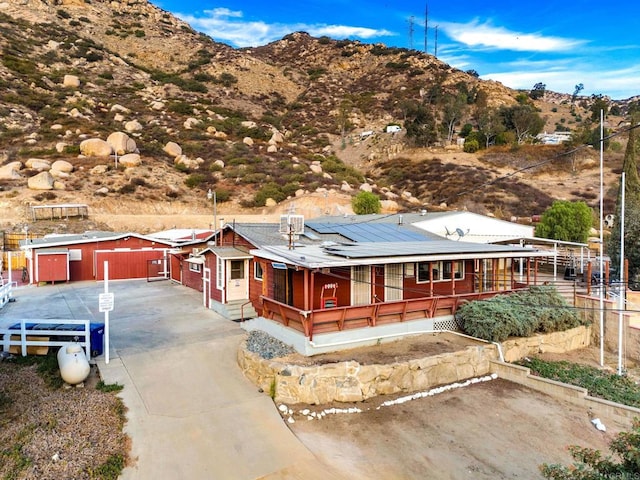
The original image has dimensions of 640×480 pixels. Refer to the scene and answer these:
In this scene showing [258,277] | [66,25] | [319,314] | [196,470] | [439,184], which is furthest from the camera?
[66,25]

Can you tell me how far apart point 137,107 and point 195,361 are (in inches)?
2457

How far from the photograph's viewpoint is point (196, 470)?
718cm

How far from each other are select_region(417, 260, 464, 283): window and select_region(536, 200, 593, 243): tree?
1618cm

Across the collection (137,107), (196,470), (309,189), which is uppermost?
A: (137,107)

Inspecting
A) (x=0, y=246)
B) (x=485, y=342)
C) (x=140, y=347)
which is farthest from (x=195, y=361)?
(x=0, y=246)

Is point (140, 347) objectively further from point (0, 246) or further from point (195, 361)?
point (0, 246)

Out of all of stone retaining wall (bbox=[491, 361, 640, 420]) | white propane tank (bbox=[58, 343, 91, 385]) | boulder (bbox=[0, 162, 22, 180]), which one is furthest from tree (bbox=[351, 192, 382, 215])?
boulder (bbox=[0, 162, 22, 180])

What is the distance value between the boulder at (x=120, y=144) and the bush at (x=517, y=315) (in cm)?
4455

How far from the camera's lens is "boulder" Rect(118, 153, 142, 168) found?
45.4 m

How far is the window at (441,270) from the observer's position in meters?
15.8

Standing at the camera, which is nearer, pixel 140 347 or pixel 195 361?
pixel 195 361

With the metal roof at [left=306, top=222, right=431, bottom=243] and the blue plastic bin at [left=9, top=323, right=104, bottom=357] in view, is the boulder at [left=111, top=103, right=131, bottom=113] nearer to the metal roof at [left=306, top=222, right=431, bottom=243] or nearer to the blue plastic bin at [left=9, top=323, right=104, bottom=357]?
the metal roof at [left=306, top=222, right=431, bottom=243]

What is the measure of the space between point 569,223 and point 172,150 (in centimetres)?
4430

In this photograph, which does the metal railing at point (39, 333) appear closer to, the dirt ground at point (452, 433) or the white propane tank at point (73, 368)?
the white propane tank at point (73, 368)
